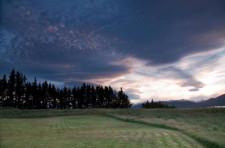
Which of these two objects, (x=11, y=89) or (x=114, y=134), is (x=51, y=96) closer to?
(x=11, y=89)

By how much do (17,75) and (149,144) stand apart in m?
99.6

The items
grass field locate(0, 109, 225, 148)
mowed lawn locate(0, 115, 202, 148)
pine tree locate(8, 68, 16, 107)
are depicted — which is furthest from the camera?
pine tree locate(8, 68, 16, 107)

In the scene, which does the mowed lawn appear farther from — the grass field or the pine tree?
the pine tree

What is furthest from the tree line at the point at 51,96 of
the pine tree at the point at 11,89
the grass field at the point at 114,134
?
the grass field at the point at 114,134

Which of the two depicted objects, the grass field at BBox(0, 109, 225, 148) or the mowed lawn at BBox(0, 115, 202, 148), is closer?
the mowed lawn at BBox(0, 115, 202, 148)

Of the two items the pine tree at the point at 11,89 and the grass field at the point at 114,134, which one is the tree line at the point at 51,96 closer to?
the pine tree at the point at 11,89

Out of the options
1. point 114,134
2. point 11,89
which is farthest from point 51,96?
point 114,134

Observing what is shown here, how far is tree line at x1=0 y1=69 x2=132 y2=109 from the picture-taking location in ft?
328

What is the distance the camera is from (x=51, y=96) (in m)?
118

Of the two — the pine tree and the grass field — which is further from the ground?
the pine tree

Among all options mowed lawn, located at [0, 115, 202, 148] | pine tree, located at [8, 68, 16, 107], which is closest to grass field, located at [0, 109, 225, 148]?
mowed lawn, located at [0, 115, 202, 148]

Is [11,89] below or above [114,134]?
above

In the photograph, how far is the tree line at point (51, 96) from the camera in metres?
99.9

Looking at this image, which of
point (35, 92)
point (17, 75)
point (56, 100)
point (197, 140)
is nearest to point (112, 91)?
point (56, 100)
